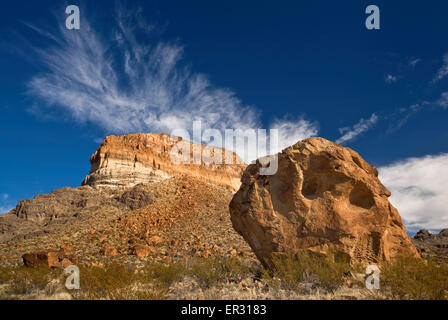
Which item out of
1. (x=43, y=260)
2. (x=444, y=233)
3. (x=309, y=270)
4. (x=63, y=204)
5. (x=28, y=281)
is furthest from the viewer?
(x=444, y=233)

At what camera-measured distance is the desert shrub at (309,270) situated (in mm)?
5820

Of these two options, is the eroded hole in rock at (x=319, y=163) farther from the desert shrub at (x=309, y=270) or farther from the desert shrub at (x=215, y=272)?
the desert shrub at (x=215, y=272)

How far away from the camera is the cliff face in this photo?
127 ft

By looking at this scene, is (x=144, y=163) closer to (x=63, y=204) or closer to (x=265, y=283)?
(x=63, y=204)

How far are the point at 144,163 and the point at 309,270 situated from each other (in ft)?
130

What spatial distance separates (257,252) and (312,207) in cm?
210

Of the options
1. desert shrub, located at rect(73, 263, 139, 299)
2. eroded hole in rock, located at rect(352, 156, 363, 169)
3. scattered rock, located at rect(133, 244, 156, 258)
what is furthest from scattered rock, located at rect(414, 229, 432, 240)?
desert shrub, located at rect(73, 263, 139, 299)

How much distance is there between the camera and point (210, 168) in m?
56.4

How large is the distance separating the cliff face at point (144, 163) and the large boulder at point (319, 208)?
33908 mm

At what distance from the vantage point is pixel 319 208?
682 cm

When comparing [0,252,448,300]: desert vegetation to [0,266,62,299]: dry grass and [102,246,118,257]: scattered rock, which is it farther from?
[102,246,118,257]: scattered rock

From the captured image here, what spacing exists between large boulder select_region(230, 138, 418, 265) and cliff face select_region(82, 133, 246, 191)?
33.9 m

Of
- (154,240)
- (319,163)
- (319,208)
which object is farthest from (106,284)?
(154,240)
